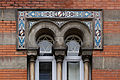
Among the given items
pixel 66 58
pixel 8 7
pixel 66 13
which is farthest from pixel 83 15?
pixel 8 7

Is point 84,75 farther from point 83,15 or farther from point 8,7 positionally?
point 8,7

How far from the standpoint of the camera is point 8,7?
508 inches

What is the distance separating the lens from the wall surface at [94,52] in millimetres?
12445

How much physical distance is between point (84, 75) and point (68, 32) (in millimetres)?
1236

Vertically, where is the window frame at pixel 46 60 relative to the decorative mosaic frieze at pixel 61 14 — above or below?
below

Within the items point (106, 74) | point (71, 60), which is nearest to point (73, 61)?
point (71, 60)

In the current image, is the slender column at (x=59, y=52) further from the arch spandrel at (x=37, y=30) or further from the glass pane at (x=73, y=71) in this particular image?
the glass pane at (x=73, y=71)

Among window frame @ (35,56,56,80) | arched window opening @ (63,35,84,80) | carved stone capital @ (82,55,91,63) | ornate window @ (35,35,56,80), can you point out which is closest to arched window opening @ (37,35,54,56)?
ornate window @ (35,35,56,80)

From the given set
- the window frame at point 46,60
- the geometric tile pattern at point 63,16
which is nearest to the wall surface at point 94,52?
the geometric tile pattern at point 63,16

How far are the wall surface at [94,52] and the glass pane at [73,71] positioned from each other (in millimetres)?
576

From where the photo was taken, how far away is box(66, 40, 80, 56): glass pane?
42.7 ft

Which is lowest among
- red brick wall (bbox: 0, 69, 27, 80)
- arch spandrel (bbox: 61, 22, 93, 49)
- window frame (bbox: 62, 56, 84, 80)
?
red brick wall (bbox: 0, 69, 27, 80)

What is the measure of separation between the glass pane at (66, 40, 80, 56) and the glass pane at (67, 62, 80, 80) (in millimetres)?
275

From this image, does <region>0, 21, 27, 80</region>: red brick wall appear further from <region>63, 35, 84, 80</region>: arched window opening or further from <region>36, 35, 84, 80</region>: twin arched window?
<region>63, 35, 84, 80</region>: arched window opening
